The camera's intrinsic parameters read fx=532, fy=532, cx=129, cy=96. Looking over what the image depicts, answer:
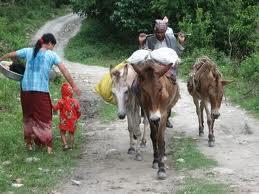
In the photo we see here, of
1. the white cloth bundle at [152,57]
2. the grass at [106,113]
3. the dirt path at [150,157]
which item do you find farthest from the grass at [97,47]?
the white cloth bundle at [152,57]

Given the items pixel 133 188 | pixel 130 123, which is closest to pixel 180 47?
pixel 130 123

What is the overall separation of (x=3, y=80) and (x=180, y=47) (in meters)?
5.88

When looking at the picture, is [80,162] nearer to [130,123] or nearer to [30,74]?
[130,123]

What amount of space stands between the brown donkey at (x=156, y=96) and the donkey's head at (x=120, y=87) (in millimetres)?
468

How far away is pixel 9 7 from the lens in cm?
3041

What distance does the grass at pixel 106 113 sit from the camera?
1148 centimetres

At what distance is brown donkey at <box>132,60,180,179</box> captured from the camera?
23.0 ft

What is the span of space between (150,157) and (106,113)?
3607 millimetres

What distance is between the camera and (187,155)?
834 cm

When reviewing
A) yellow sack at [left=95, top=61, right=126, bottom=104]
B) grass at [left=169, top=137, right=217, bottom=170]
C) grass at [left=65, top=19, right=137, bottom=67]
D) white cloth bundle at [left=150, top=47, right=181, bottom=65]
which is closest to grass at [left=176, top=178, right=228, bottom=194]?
grass at [left=169, top=137, right=217, bottom=170]

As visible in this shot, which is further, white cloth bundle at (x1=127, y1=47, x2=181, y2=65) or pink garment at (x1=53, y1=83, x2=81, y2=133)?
pink garment at (x1=53, y1=83, x2=81, y2=133)

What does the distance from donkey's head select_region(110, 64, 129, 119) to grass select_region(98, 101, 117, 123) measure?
3.41 m

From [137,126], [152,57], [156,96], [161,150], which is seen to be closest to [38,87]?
[137,126]

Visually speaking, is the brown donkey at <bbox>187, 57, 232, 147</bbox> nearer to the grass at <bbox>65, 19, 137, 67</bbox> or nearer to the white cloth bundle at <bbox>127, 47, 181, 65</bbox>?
the white cloth bundle at <bbox>127, 47, 181, 65</bbox>
